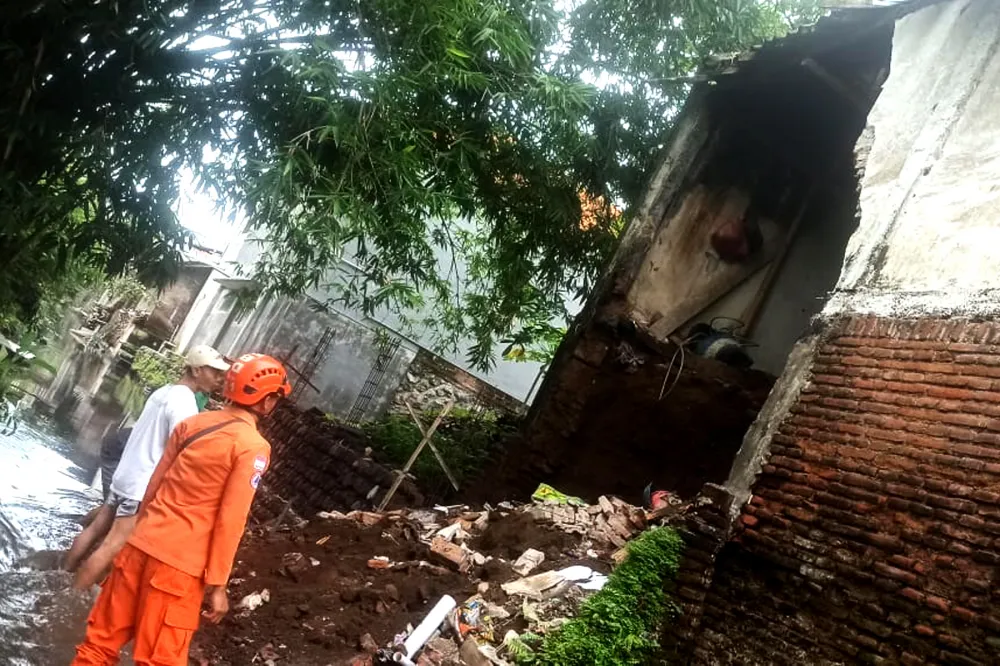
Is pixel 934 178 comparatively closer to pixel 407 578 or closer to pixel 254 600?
pixel 407 578

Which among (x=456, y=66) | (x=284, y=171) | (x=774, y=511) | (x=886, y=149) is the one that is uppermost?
(x=886, y=149)

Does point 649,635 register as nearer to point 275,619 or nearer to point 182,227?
point 275,619

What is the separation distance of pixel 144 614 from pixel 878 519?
145 inches

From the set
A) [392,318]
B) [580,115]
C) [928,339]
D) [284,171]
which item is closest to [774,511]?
[928,339]

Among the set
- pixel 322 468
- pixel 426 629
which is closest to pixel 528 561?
pixel 426 629

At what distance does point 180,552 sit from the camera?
127 inches

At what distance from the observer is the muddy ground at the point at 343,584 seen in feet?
15.8

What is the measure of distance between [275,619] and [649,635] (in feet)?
7.71

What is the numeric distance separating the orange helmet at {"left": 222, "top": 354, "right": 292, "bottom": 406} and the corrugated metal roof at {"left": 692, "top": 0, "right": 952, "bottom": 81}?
18.8ft

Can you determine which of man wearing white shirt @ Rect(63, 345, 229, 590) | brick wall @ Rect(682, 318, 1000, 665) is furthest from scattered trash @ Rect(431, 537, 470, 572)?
man wearing white shirt @ Rect(63, 345, 229, 590)

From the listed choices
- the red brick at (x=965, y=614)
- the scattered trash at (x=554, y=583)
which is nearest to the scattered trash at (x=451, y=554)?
the scattered trash at (x=554, y=583)

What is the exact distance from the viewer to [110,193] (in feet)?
22.3

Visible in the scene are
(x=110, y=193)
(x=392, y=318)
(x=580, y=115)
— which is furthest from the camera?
(x=392, y=318)

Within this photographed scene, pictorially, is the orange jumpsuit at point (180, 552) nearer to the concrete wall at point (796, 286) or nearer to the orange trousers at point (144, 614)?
the orange trousers at point (144, 614)
